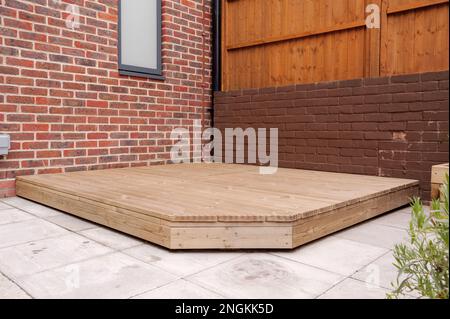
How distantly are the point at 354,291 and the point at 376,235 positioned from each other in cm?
97

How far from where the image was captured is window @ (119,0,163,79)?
4348mm

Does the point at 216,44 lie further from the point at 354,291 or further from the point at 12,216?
the point at 354,291

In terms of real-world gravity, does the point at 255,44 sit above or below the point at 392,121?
above

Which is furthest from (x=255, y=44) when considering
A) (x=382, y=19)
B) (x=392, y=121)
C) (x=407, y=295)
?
(x=407, y=295)

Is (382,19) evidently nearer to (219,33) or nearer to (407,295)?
(219,33)

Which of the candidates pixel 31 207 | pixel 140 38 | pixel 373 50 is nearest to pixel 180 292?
pixel 31 207

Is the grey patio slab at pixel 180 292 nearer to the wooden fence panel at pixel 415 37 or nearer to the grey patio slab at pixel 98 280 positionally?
the grey patio slab at pixel 98 280

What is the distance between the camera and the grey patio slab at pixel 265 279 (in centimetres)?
151
